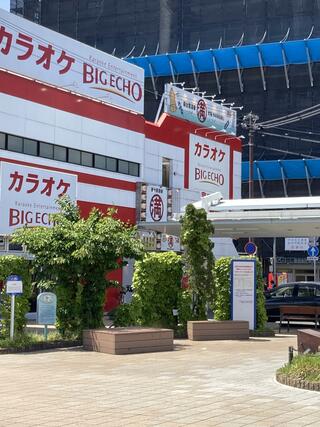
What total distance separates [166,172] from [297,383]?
24699 mm

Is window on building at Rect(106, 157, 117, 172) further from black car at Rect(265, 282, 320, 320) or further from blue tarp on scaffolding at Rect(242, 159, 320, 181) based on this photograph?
blue tarp on scaffolding at Rect(242, 159, 320, 181)

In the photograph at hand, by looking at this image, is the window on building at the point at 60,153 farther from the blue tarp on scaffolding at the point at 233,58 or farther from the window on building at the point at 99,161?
the blue tarp on scaffolding at the point at 233,58

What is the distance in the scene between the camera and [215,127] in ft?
124

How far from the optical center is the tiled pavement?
809cm

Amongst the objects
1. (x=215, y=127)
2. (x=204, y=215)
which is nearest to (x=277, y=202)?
(x=204, y=215)

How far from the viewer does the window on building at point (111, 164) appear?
1180 inches

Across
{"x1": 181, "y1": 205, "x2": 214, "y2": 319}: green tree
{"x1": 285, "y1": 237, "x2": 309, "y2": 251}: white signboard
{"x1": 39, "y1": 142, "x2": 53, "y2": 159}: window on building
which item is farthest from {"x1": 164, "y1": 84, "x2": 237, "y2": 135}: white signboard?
Result: {"x1": 285, "y1": 237, "x2": 309, "y2": 251}: white signboard

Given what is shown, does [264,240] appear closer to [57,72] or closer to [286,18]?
[286,18]

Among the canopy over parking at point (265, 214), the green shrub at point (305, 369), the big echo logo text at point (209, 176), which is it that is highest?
the big echo logo text at point (209, 176)

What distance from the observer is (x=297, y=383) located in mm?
10297

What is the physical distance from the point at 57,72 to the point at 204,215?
10906mm

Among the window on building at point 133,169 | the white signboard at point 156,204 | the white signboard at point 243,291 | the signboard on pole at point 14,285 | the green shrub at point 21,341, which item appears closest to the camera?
the green shrub at point 21,341

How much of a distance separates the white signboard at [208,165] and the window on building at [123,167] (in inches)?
214

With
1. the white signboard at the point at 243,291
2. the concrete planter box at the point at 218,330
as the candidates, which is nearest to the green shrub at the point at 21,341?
the concrete planter box at the point at 218,330
